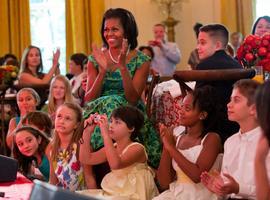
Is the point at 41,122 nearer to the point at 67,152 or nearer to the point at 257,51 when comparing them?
the point at 67,152

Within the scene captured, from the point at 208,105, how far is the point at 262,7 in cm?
665

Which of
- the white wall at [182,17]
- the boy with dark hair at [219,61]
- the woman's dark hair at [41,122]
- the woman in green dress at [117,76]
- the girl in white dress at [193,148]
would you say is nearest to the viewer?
the girl in white dress at [193,148]

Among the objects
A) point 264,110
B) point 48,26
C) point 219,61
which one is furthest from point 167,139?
point 48,26

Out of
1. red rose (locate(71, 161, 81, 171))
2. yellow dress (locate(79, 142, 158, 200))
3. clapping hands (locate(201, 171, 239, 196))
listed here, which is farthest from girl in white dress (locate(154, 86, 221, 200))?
red rose (locate(71, 161, 81, 171))

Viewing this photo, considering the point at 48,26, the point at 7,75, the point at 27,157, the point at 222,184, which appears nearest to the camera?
the point at 222,184

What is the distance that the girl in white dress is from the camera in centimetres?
376

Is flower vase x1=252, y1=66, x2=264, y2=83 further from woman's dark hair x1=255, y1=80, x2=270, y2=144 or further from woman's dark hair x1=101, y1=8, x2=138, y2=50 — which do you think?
woman's dark hair x1=255, y1=80, x2=270, y2=144

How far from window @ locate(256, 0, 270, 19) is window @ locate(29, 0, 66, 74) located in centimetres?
274

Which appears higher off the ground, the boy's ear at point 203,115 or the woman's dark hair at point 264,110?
the woman's dark hair at point 264,110

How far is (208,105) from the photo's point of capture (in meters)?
3.88

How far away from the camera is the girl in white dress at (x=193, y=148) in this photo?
3762mm

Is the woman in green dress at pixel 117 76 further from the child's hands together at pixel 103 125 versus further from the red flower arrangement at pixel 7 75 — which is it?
the red flower arrangement at pixel 7 75

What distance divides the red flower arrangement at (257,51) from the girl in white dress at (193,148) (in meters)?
0.39

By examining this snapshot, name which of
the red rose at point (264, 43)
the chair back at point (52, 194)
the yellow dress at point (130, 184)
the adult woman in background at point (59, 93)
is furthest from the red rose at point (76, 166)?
the chair back at point (52, 194)
